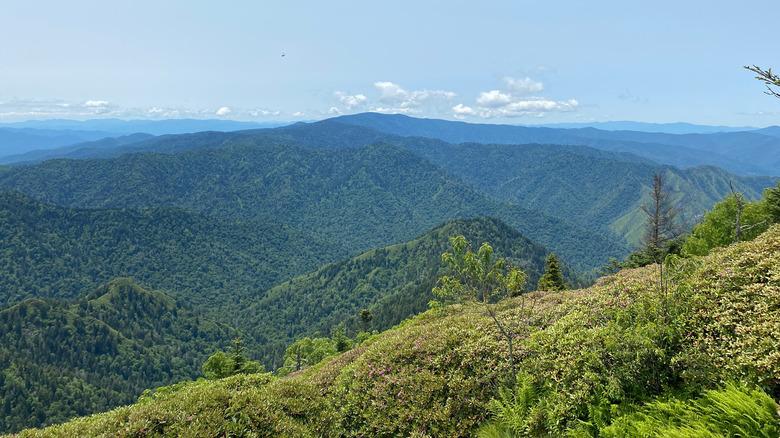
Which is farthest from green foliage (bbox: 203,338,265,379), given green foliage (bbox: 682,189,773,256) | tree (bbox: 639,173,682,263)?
tree (bbox: 639,173,682,263)

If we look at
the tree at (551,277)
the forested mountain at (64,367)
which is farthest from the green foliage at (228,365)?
the forested mountain at (64,367)

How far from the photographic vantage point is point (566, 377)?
11156 mm

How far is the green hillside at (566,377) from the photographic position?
895 centimetres

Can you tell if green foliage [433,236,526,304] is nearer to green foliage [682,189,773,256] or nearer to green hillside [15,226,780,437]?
green hillside [15,226,780,437]

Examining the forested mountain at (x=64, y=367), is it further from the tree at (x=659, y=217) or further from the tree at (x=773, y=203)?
the tree at (x=773, y=203)

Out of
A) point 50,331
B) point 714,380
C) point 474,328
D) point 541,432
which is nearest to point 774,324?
point 714,380

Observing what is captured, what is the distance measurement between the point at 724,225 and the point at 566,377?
134ft

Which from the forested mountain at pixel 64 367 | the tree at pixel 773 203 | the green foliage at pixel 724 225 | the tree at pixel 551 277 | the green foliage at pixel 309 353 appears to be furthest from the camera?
the forested mountain at pixel 64 367

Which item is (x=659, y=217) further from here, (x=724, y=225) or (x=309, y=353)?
(x=309, y=353)

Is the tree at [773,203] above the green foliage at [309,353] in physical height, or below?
above

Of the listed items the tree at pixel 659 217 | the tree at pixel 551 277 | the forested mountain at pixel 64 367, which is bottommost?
the forested mountain at pixel 64 367

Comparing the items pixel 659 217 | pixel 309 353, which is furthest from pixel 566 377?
pixel 309 353

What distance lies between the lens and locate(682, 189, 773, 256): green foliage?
119 ft

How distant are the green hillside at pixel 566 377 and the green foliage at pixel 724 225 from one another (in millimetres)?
30273
